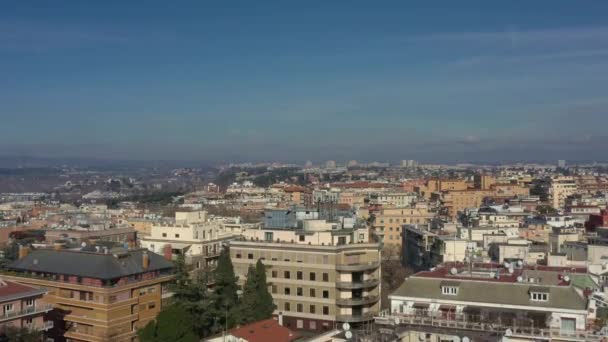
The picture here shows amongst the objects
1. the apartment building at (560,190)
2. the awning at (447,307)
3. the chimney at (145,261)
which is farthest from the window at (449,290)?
the apartment building at (560,190)

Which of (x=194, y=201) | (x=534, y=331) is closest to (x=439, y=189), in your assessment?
(x=194, y=201)

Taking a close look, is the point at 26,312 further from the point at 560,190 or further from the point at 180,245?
the point at 560,190

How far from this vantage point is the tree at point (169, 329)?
29188 millimetres

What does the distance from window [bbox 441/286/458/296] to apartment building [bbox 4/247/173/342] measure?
625 inches

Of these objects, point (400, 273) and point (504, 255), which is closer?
point (504, 255)

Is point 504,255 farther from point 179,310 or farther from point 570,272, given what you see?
point 179,310

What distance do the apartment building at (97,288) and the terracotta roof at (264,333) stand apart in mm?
8526

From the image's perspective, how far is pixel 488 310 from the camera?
83.9 feet

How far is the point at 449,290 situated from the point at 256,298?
1199 centimetres

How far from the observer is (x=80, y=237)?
189 feet

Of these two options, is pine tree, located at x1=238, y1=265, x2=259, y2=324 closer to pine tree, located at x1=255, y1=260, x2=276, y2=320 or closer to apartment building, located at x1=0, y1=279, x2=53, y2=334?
pine tree, located at x1=255, y1=260, x2=276, y2=320

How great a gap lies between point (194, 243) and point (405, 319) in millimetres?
22030

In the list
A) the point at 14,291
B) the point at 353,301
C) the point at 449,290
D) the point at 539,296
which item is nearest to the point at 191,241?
the point at 353,301

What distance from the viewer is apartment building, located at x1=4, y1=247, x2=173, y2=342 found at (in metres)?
33.6
